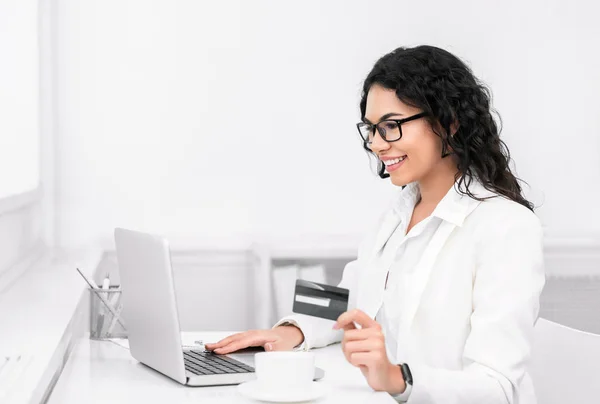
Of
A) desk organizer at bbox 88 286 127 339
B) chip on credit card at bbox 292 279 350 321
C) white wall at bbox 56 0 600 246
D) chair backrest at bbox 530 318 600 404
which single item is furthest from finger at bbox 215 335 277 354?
white wall at bbox 56 0 600 246

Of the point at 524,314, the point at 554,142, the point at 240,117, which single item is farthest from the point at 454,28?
the point at 524,314

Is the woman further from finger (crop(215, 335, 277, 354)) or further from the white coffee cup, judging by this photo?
the white coffee cup

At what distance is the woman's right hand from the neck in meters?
0.41

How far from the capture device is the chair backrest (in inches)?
64.1

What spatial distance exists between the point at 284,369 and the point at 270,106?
1.74 metres

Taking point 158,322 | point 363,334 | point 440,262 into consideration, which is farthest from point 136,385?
point 440,262

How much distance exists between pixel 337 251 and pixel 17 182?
3.75 ft

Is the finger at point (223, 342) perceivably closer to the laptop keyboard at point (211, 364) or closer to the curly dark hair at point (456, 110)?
the laptop keyboard at point (211, 364)

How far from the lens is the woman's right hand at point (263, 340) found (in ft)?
5.36

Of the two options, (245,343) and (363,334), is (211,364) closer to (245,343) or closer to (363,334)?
(245,343)

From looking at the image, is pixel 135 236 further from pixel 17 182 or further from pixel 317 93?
pixel 317 93

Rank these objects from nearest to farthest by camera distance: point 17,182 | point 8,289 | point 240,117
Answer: point 8,289 → point 17,182 → point 240,117

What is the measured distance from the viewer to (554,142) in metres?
2.99

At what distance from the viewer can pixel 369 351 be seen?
133cm
